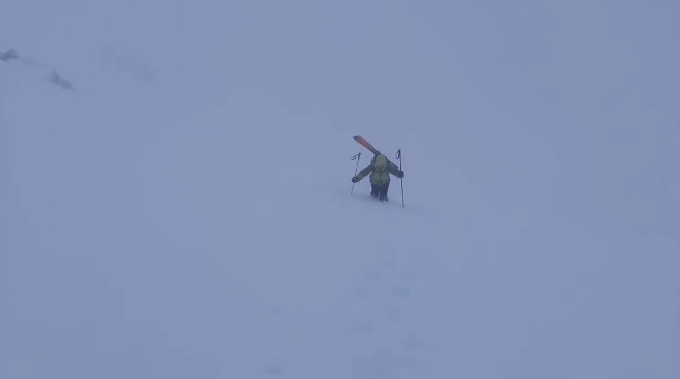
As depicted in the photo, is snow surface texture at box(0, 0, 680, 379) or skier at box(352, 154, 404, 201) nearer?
snow surface texture at box(0, 0, 680, 379)

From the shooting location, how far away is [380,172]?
36.4 ft

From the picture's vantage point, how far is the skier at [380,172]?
11.0 metres

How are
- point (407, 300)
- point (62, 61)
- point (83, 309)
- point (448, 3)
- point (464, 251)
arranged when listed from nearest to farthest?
point (83, 309) → point (407, 300) → point (464, 251) → point (62, 61) → point (448, 3)

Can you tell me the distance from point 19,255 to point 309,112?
36.1m

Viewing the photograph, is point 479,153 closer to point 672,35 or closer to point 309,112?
point 309,112

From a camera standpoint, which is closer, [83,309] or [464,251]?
[83,309]

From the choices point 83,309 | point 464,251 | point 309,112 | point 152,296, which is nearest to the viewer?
point 83,309

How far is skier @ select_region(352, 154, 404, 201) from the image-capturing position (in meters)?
11.0

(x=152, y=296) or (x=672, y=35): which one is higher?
(x=672, y=35)

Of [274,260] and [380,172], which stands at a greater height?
[380,172]

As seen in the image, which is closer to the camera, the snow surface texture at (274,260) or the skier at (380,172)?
the snow surface texture at (274,260)

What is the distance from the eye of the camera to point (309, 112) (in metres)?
41.7

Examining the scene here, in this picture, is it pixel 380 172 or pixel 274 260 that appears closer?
pixel 274 260

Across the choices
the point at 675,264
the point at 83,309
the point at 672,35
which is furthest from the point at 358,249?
the point at 672,35
